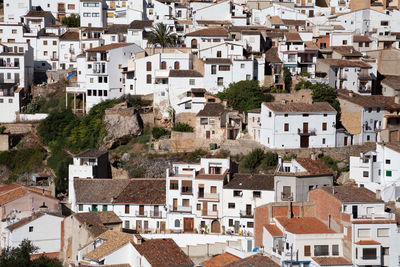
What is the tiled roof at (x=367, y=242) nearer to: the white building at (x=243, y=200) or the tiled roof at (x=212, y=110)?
the white building at (x=243, y=200)

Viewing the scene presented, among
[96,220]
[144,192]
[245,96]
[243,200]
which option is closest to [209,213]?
[243,200]

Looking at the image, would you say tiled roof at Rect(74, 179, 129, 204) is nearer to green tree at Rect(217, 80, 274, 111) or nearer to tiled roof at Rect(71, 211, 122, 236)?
tiled roof at Rect(71, 211, 122, 236)

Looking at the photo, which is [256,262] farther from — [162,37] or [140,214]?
[162,37]

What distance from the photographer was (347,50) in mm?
77562

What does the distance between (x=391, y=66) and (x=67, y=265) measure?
1371 inches

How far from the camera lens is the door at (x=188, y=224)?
5763 cm

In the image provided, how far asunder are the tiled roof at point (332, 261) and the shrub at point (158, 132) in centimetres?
2192

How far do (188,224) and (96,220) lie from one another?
18.9ft

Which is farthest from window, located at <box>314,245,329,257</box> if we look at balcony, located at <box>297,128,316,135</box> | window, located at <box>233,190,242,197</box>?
balcony, located at <box>297,128,316,135</box>

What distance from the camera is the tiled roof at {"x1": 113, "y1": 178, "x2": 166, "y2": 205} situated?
58562mm

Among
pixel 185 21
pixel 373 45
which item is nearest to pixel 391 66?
pixel 373 45

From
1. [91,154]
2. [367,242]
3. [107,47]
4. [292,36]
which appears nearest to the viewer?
[367,242]

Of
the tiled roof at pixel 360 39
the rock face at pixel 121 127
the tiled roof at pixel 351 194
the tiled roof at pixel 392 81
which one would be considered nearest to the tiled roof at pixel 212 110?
the rock face at pixel 121 127

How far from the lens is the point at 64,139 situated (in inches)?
2808
